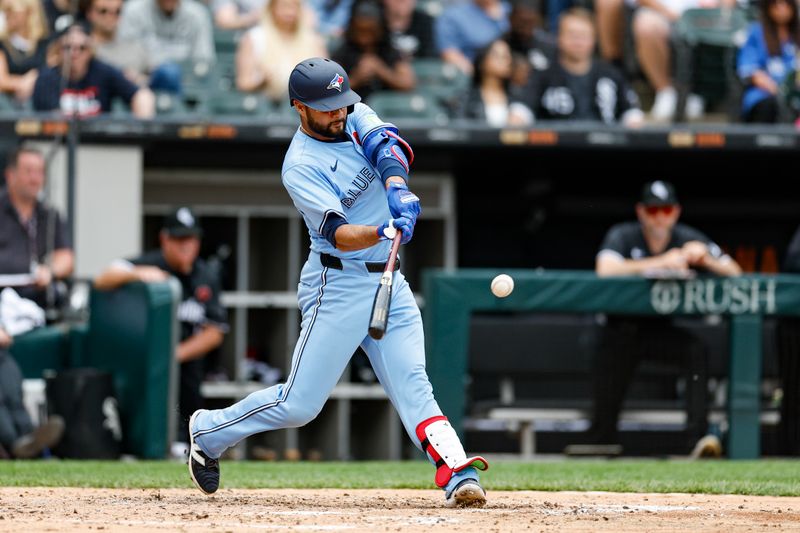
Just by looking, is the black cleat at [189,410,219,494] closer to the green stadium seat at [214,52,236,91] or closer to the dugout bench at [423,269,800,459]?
the dugout bench at [423,269,800,459]

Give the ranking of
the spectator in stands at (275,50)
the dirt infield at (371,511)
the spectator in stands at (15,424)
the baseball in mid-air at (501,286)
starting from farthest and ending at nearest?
the spectator in stands at (275,50), the spectator in stands at (15,424), the baseball in mid-air at (501,286), the dirt infield at (371,511)

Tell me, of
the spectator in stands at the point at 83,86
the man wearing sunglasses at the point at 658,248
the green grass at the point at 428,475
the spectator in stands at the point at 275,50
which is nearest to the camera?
the green grass at the point at 428,475

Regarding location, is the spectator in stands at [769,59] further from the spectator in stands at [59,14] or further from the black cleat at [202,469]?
the black cleat at [202,469]

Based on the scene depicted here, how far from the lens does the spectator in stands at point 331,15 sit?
10.6 m

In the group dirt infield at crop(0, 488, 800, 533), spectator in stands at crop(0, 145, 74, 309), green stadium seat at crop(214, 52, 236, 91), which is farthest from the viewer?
green stadium seat at crop(214, 52, 236, 91)

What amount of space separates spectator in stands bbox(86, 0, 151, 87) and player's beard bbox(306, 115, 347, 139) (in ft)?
16.0

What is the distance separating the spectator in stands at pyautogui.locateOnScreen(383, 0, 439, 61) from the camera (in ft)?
34.7

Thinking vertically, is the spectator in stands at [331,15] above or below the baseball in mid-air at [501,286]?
above

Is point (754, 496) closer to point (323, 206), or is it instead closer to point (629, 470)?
point (629, 470)

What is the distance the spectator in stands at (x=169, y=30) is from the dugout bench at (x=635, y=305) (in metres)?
2.83

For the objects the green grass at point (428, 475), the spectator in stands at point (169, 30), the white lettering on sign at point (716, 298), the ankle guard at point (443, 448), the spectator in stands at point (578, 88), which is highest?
the spectator in stands at point (169, 30)

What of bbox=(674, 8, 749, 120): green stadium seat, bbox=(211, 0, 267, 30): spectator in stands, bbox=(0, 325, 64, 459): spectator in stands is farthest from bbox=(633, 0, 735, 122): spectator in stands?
bbox=(0, 325, 64, 459): spectator in stands

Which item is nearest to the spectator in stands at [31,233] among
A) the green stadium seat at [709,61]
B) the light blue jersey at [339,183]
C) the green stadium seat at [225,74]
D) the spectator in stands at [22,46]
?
the spectator in stands at [22,46]

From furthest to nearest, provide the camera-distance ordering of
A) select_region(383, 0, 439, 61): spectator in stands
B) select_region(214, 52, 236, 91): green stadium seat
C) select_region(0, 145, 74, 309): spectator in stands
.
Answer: select_region(383, 0, 439, 61): spectator in stands
select_region(214, 52, 236, 91): green stadium seat
select_region(0, 145, 74, 309): spectator in stands
